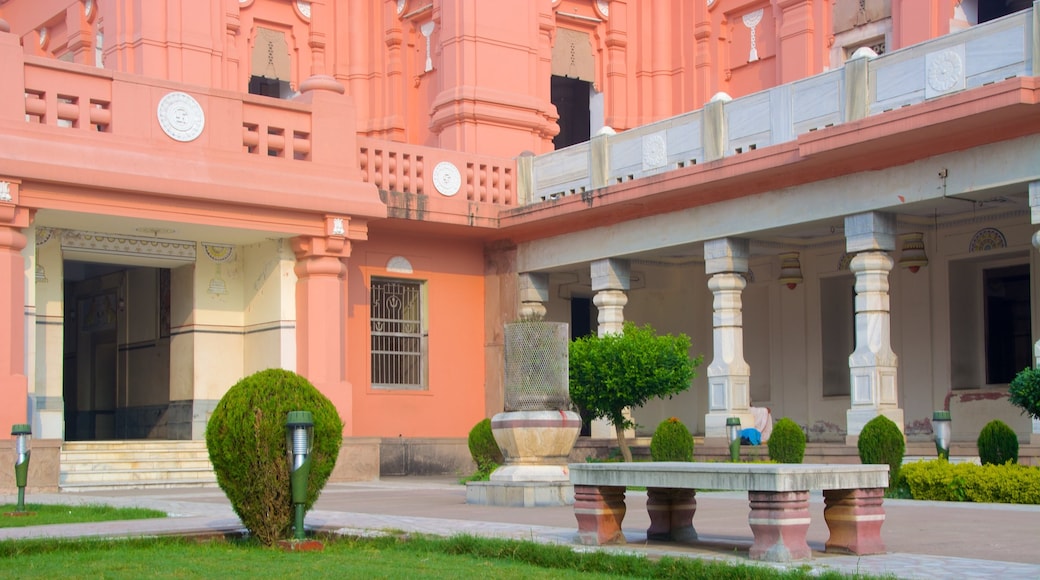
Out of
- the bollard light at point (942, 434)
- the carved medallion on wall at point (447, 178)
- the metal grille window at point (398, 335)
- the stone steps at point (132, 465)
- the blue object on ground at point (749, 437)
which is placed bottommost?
the stone steps at point (132, 465)

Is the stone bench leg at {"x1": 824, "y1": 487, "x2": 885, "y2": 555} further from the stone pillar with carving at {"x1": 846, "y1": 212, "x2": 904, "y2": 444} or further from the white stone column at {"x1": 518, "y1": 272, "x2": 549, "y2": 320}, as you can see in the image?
the white stone column at {"x1": 518, "y1": 272, "x2": 549, "y2": 320}

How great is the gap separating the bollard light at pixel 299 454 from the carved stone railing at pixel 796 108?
28.2 feet

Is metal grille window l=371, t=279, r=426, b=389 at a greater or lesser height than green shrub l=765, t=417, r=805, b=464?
greater

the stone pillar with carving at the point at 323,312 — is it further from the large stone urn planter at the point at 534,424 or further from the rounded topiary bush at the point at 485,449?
the large stone urn planter at the point at 534,424

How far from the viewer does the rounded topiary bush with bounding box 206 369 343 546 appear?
8531 millimetres

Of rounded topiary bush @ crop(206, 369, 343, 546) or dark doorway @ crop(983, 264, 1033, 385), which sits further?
dark doorway @ crop(983, 264, 1033, 385)

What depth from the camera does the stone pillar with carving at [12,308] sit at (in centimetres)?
1500

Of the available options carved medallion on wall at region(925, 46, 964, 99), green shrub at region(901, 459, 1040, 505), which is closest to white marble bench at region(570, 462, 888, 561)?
green shrub at region(901, 459, 1040, 505)

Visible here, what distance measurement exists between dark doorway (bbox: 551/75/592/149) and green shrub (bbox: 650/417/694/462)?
1329 cm

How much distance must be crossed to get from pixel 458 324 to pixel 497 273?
3.41ft

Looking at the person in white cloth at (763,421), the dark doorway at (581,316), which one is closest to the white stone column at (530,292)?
the dark doorway at (581,316)

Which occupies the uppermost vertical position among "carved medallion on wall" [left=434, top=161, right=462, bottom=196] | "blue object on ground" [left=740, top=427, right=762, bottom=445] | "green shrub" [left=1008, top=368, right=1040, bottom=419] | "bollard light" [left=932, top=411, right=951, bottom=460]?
"carved medallion on wall" [left=434, top=161, right=462, bottom=196]

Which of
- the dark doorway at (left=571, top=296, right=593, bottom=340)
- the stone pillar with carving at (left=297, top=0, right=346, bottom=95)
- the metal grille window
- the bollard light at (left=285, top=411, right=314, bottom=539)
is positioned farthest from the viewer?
the stone pillar with carving at (left=297, top=0, right=346, bottom=95)

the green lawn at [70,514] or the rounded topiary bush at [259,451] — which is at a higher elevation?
the rounded topiary bush at [259,451]
